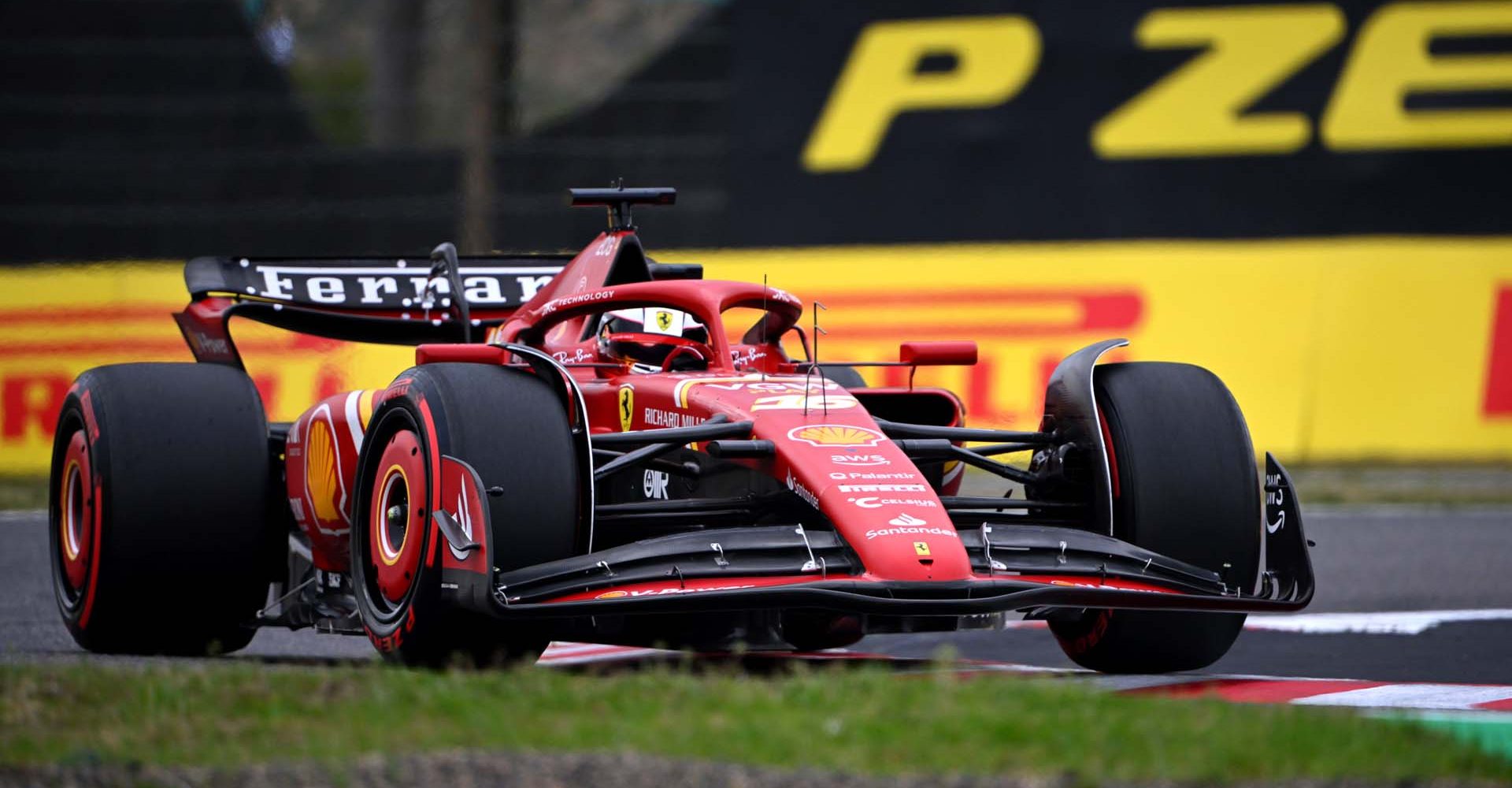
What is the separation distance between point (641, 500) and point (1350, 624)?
2.85 meters

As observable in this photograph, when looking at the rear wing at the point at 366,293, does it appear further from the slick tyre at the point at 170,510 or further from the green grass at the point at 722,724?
the green grass at the point at 722,724

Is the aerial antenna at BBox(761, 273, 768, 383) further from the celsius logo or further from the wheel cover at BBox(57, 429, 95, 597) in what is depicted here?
the wheel cover at BBox(57, 429, 95, 597)

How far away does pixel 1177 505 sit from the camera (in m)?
6.12

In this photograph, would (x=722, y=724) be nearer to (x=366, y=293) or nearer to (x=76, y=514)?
(x=76, y=514)

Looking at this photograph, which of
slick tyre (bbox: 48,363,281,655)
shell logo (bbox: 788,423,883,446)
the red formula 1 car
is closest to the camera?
the red formula 1 car

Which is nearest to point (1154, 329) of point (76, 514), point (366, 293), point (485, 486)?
point (366, 293)

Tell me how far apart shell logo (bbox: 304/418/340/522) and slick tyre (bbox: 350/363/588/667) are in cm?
81

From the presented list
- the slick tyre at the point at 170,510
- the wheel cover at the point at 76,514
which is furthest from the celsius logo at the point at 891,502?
the wheel cover at the point at 76,514

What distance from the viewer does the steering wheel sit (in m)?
6.79

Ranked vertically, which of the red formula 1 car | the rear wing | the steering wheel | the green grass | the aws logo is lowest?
the green grass

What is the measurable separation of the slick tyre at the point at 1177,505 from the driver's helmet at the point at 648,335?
1436mm

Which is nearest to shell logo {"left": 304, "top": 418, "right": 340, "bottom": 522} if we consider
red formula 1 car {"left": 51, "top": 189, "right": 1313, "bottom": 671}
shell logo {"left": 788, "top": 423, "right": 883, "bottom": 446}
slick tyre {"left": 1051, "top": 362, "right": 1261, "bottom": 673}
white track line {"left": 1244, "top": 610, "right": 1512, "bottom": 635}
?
red formula 1 car {"left": 51, "top": 189, "right": 1313, "bottom": 671}

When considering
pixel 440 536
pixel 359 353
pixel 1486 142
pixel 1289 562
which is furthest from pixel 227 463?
pixel 1486 142

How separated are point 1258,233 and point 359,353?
17.5 feet
